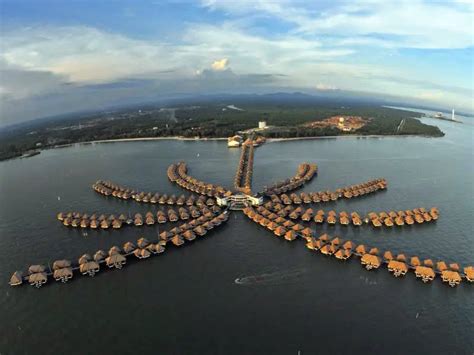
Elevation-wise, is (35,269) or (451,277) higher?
(451,277)

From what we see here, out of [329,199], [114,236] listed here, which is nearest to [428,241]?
[329,199]

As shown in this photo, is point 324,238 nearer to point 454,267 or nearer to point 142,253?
point 454,267

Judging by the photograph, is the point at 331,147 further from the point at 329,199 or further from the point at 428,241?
the point at 428,241

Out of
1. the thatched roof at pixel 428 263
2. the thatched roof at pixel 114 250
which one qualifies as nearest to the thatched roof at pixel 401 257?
the thatched roof at pixel 428 263

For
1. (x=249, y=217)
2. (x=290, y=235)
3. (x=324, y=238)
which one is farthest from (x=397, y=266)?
(x=249, y=217)

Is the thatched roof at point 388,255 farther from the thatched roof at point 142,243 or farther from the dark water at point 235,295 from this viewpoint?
the thatched roof at point 142,243
